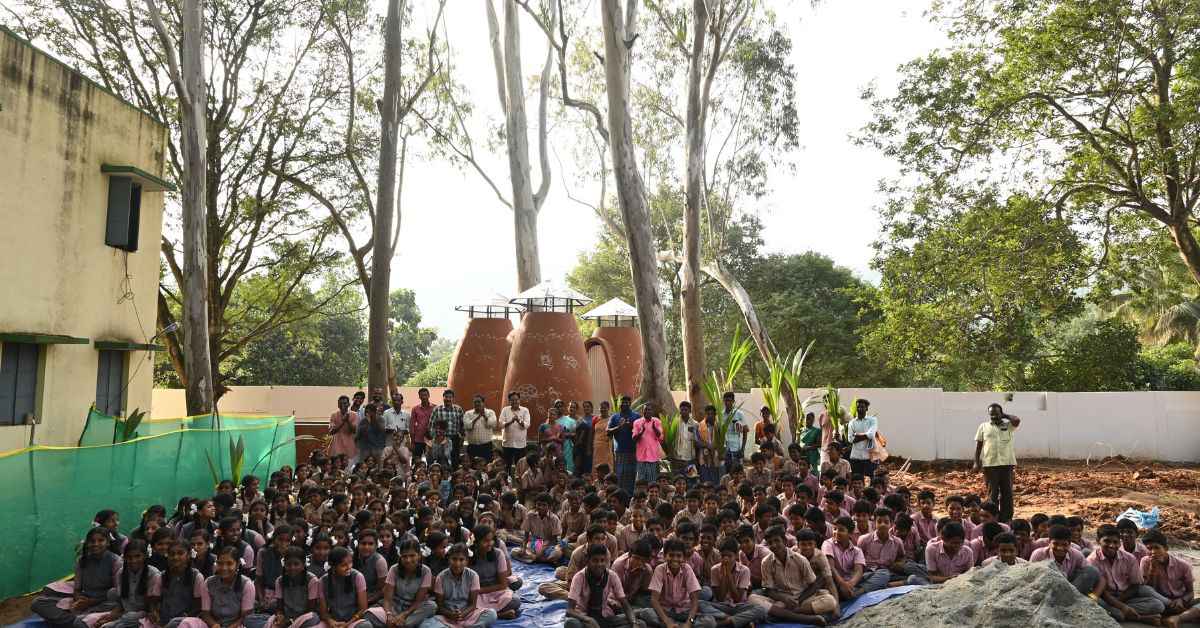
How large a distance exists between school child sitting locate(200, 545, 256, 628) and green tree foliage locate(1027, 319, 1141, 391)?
18.2 meters

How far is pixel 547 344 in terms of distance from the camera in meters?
15.0

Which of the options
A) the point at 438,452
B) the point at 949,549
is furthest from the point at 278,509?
the point at 949,549

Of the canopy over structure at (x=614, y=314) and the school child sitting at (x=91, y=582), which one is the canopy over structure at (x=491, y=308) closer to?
the canopy over structure at (x=614, y=314)

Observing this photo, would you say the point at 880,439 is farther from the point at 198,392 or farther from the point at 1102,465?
the point at 198,392

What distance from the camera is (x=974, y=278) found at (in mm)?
14789

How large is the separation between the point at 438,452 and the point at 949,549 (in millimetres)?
6429

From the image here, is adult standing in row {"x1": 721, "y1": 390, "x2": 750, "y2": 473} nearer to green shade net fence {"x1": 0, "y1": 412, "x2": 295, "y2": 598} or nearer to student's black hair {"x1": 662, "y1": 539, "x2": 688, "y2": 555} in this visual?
student's black hair {"x1": 662, "y1": 539, "x2": 688, "y2": 555}

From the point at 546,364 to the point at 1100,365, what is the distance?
41.7 feet

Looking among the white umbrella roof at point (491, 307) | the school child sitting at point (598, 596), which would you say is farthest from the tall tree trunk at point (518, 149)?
the school child sitting at point (598, 596)

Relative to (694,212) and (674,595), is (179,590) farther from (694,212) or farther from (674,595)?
(694,212)

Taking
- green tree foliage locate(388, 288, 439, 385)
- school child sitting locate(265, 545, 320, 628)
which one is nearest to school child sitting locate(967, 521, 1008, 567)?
school child sitting locate(265, 545, 320, 628)

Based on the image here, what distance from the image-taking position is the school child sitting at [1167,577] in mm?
6496

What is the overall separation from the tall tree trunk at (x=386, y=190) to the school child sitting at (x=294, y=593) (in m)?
10.4

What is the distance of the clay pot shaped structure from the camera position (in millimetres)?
14688
